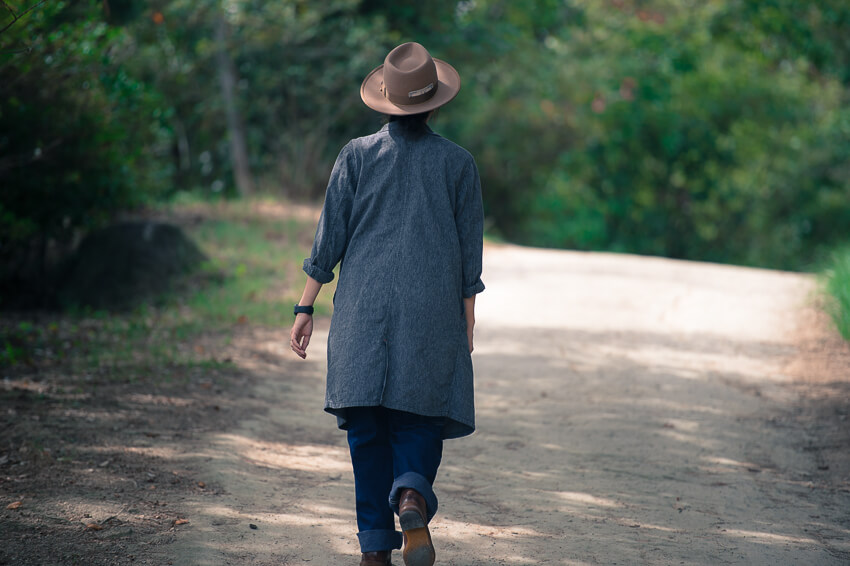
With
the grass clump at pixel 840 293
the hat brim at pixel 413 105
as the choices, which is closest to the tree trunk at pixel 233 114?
the grass clump at pixel 840 293

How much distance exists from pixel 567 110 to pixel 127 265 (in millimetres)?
13357

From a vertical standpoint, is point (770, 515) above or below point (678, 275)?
above

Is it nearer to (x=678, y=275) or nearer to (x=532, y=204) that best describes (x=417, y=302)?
(x=678, y=275)

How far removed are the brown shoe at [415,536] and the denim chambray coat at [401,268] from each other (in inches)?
12.7

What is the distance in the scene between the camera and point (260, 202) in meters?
13.2

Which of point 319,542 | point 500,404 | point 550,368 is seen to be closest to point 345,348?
point 319,542

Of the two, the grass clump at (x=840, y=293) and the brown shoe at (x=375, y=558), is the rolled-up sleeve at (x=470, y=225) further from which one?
the grass clump at (x=840, y=293)

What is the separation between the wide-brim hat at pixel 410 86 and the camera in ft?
9.85

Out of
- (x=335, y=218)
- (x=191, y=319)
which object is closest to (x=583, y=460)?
(x=335, y=218)

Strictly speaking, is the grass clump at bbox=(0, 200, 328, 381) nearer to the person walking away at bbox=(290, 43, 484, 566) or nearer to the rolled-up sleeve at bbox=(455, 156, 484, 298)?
the person walking away at bbox=(290, 43, 484, 566)

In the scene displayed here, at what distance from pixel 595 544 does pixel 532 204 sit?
1722cm

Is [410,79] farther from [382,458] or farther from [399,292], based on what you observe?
[382,458]

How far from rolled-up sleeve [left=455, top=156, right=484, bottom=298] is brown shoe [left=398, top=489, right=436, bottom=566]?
2.53ft

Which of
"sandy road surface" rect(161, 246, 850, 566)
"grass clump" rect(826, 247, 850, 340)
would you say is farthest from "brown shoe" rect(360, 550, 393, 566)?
"grass clump" rect(826, 247, 850, 340)
